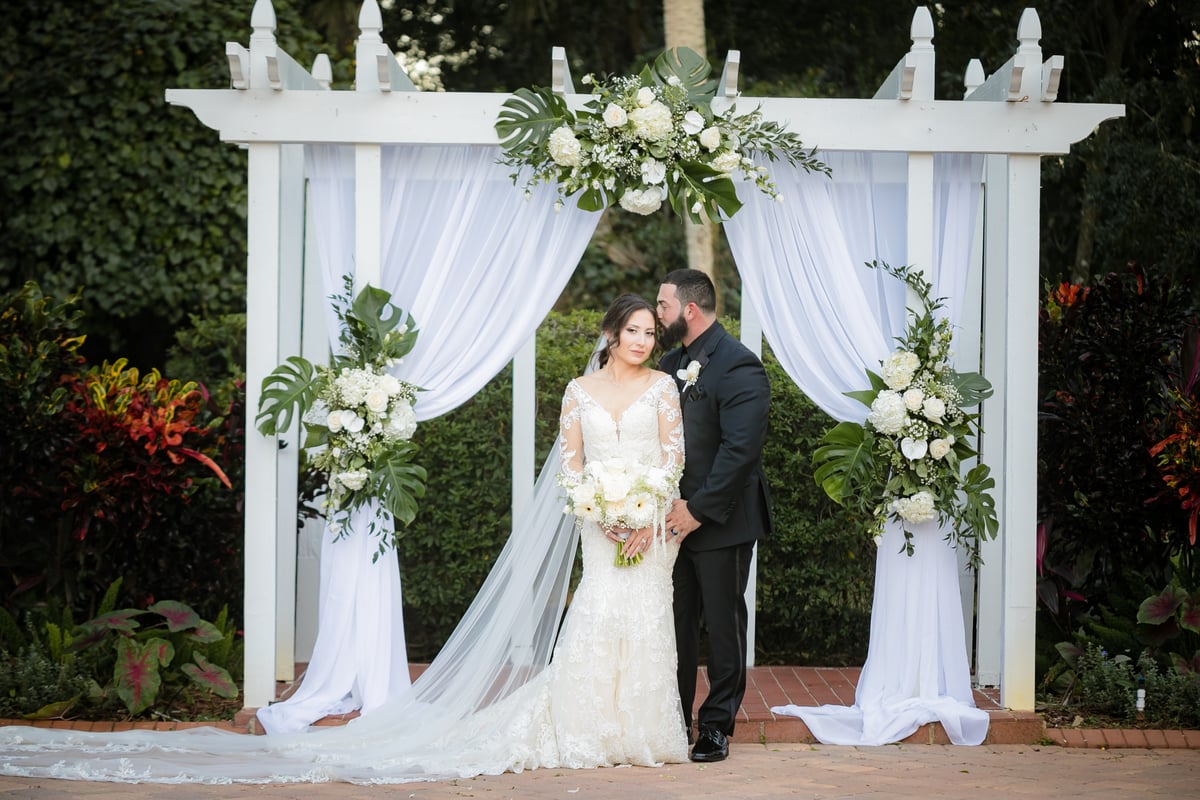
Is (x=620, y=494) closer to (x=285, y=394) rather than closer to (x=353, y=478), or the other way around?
(x=353, y=478)

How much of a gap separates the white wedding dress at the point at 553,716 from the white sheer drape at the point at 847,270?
34.8 inches

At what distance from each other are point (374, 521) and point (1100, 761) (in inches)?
124

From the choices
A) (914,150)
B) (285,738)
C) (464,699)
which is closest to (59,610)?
(285,738)

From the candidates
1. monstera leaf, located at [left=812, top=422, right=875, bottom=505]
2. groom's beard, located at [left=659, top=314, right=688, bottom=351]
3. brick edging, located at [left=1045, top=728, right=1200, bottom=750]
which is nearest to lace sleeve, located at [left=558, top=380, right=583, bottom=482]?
groom's beard, located at [left=659, top=314, right=688, bottom=351]

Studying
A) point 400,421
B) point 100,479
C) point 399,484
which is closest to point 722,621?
point 399,484

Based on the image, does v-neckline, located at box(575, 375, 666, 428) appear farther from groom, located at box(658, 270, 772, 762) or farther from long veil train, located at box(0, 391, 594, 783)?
long veil train, located at box(0, 391, 594, 783)

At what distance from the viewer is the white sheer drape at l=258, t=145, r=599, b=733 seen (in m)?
5.65

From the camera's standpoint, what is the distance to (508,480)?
22.9 ft

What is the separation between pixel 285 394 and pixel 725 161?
2097mm

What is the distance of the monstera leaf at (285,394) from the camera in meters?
5.43

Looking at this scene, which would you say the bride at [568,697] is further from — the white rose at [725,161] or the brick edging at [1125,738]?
the brick edging at [1125,738]

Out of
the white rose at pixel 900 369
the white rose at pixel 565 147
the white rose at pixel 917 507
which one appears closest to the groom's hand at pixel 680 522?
the white rose at pixel 917 507

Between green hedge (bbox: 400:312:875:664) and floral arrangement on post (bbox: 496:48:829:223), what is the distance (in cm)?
178

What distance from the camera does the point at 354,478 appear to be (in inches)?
213
